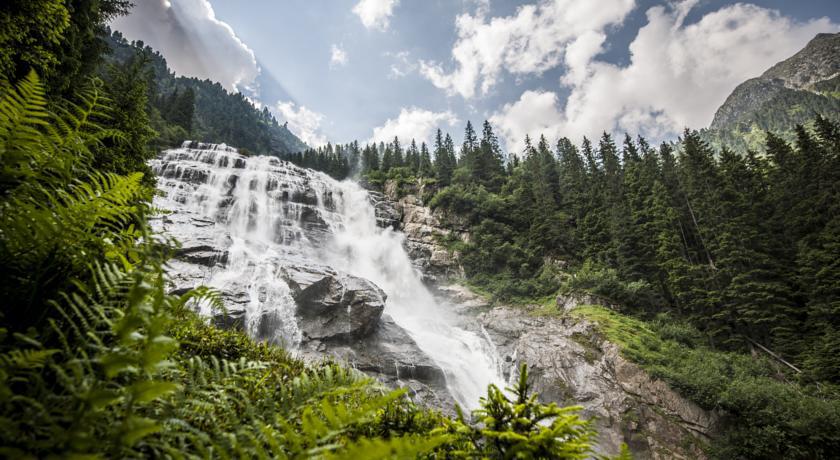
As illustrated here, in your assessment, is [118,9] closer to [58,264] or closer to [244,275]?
[244,275]

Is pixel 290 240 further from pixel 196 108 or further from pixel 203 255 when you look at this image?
pixel 196 108

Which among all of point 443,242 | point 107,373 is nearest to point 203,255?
point 107,373

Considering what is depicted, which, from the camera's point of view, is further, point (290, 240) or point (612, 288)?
point (290, 240)

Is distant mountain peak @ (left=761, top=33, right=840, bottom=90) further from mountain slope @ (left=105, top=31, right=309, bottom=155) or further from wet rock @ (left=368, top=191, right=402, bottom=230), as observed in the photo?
mountain slope @ (left=105, top=31, right=309, bottom=155)

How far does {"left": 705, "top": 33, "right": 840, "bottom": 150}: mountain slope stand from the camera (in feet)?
341

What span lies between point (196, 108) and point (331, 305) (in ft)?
285

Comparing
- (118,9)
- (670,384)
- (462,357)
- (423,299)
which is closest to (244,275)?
(118,9)

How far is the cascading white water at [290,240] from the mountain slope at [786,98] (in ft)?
407

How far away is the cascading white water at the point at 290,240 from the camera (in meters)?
14.8

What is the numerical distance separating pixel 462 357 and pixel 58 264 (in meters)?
17.4

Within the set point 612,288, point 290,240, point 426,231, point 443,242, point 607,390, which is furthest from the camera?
point 426,231

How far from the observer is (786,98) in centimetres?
11875

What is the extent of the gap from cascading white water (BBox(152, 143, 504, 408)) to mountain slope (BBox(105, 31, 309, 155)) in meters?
14.6

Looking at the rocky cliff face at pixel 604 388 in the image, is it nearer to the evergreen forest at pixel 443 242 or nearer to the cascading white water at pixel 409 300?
the evergreen forest at pixel 443 242
